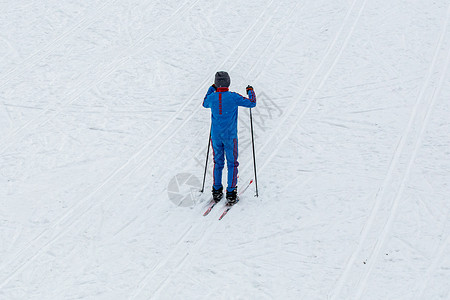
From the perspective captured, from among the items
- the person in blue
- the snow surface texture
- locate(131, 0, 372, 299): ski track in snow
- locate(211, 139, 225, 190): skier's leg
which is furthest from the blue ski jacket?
locate(131, 0, 372, 299): ski track in snow

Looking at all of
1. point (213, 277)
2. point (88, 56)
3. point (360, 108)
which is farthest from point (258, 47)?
point (213, 277)

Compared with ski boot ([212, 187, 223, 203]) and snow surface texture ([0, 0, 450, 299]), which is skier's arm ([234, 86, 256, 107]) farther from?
snow surface texture ([0, 0, 450, 299])

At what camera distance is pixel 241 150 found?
818 centimetres

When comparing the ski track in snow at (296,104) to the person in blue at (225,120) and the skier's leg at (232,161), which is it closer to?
the skier's leg at (232,161)

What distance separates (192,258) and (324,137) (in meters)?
3.77

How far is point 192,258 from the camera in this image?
19.4 feet

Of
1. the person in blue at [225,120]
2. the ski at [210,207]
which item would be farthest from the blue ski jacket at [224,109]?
the ski at [210,207]

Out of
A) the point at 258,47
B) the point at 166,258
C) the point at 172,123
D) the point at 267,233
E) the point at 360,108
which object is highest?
the point at 258,47

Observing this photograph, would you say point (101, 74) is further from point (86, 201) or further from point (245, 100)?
point (245, 100)

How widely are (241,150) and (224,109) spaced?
1.97 metres

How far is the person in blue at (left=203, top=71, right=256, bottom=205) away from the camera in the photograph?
6.32m

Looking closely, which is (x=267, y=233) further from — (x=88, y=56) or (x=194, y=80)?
(x=88, y=56)

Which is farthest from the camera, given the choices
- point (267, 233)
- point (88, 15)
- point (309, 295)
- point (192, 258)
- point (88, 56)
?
point (88, 15)

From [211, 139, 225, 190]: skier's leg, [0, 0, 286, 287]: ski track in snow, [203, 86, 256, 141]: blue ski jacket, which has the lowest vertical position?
[0, 0, 286, 287]: ski track in snow
